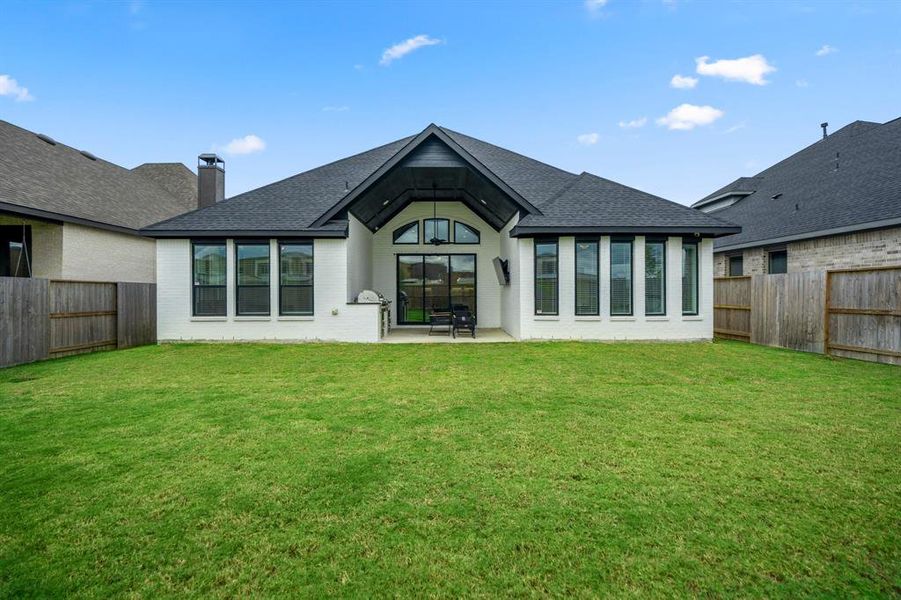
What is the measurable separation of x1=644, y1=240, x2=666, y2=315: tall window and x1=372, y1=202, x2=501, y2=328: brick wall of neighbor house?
5.21m

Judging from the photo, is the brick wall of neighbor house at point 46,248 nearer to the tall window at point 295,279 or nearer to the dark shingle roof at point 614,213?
the tall window at point 295,279

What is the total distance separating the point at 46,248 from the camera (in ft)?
37.6

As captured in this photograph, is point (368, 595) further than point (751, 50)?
No

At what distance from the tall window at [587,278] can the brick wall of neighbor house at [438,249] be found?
416cm

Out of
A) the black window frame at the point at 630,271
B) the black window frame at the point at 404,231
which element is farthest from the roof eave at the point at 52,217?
the black window frame at the point at 630,271

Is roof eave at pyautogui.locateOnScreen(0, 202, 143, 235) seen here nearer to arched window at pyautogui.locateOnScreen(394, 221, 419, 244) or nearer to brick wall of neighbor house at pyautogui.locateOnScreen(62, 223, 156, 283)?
brick wall of neighbor house at pyautogui.locateOnScreen(62, 223, 156, 283)

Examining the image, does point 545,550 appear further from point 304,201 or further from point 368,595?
point 304,201

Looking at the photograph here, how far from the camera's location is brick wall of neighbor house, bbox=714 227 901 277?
10305 millimetres

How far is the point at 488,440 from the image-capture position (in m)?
4.09

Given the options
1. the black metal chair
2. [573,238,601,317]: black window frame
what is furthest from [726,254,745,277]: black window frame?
the black metal chair

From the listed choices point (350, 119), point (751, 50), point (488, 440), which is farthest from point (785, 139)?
point (488, 440)

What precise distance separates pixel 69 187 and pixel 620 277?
1655 cm

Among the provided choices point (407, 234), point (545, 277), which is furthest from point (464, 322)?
point (407, 234)

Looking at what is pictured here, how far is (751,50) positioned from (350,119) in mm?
18041
